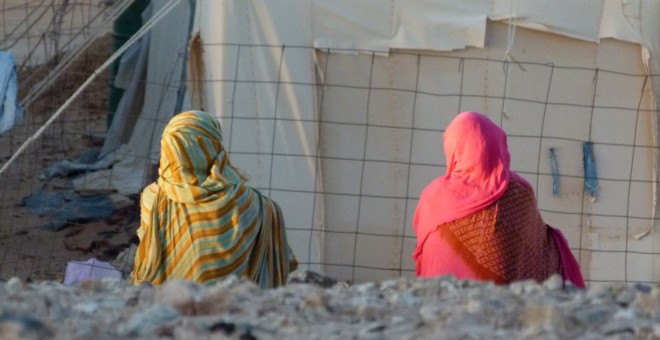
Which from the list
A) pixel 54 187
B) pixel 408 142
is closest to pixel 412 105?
pixel 408 142

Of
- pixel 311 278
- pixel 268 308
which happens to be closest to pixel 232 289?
pixel 268 308

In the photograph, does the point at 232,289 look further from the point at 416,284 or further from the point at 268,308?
the point at 416,284

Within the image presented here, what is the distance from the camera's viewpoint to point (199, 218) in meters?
4.57

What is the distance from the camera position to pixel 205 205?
4.57 m

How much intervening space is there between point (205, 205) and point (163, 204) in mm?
147

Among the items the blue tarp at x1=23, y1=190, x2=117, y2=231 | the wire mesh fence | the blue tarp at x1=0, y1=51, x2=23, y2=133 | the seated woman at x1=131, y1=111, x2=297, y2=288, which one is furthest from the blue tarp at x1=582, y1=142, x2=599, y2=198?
the blue tarp at x1=23, y1=190, x2=117, y2=231

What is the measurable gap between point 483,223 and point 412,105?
7.40ft

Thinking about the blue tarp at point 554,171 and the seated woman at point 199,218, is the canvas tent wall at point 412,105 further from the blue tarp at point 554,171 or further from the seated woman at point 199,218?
the seated woman at point 199,218

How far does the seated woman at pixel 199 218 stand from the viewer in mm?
4547

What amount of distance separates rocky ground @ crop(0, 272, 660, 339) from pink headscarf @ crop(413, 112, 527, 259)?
3.63 ft

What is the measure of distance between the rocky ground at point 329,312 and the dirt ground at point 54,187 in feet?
13.1

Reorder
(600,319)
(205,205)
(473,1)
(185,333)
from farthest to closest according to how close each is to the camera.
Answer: (473,1) < (205,205) < (600,319) < (185,333)


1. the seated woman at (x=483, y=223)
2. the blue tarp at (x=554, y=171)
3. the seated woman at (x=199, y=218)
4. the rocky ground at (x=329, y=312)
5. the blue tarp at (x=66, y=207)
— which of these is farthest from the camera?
the blue tarp at (x=66, y=207)

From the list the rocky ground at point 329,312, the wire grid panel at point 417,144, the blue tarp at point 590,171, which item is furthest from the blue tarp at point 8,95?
the rocky ground at point 329,312
